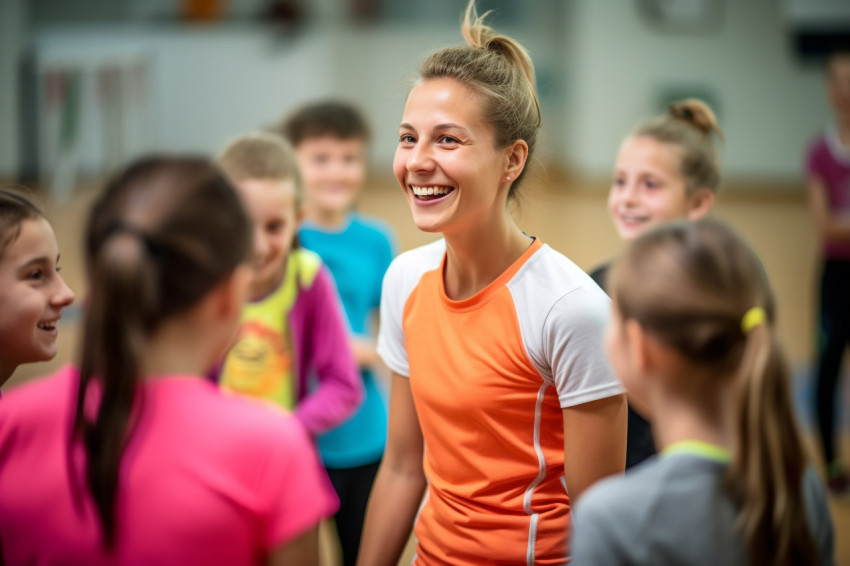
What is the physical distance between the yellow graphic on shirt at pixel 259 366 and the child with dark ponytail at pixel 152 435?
111cm

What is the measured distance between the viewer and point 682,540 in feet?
3.53

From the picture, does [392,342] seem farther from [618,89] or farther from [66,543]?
[618,89]

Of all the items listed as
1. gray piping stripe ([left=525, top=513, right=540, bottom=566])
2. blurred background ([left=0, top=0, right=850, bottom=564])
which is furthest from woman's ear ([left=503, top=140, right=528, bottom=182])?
blurred background ([left=0, top=0, right=850, bottom=564])

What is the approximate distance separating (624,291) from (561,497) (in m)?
0.55

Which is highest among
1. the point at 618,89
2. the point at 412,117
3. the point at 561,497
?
the point at 618,89

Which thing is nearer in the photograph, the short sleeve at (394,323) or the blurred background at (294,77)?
the short sleeve at (394,323)

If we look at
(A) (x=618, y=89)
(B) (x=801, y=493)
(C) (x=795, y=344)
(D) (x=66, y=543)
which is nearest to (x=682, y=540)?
(B) (x=801, y=493)

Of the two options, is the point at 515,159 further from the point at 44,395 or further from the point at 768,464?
the point at 44,395

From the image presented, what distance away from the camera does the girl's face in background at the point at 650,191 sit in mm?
2287

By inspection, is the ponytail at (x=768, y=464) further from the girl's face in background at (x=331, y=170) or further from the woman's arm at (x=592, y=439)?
the girl's face in background at (x=331, y=170)

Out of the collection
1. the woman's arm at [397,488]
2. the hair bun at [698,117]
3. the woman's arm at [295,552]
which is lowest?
the woman's arm at [397,488]

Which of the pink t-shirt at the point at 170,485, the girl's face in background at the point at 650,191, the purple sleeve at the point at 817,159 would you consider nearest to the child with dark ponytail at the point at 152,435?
the pink t-shirt at the point at 170,485

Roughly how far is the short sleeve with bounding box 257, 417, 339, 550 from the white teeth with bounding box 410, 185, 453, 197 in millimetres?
719

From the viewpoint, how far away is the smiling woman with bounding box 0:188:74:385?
1.53m
